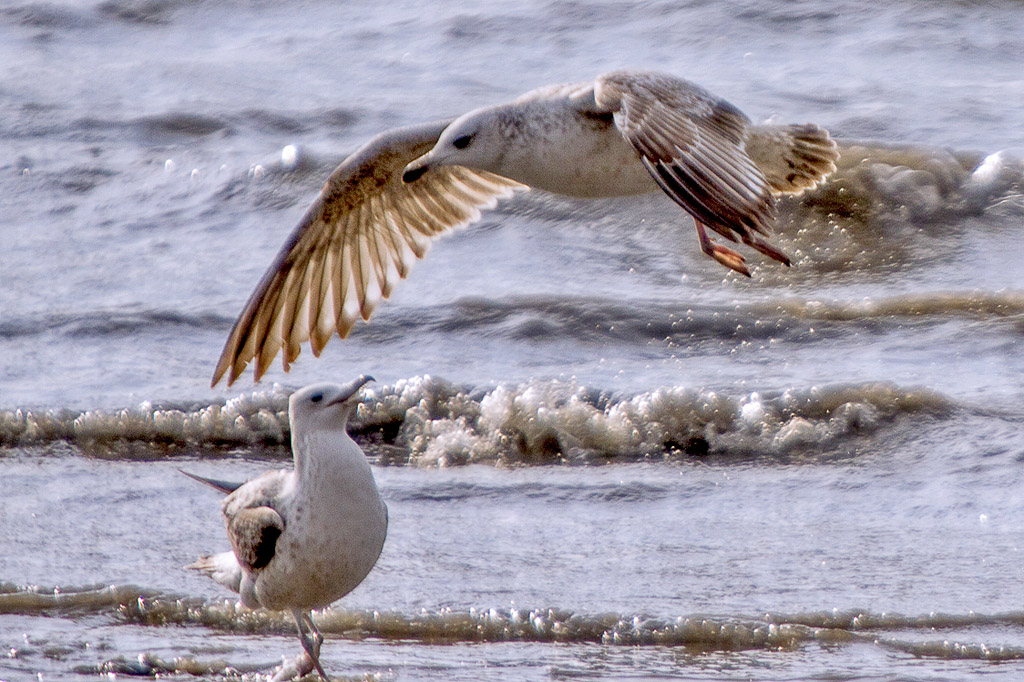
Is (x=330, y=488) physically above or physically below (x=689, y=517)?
above

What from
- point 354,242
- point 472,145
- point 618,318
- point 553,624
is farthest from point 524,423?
point 553,624

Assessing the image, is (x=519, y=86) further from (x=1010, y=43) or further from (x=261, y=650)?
(x=261, y=650)

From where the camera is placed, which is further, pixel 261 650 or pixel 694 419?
pixel 694 419

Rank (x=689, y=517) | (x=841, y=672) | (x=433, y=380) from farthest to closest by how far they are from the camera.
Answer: (x=433, y=380)
(x=689, y=517)
(x=841, y=672)

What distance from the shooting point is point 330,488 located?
153 inches

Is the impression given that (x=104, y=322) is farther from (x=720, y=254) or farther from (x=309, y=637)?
(x=309, y=637)

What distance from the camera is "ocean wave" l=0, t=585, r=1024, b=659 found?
4035 mm

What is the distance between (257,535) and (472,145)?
1.78 metres

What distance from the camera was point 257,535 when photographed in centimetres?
399

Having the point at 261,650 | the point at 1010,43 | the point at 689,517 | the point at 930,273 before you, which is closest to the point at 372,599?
the point at 261,650

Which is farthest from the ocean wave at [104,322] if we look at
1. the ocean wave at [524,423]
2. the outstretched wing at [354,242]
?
the outstretched wing at [354,242]

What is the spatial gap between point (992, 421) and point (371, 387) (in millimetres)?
2461

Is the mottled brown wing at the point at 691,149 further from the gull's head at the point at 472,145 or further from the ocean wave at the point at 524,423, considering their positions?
the ocean wave at the point at 524,423

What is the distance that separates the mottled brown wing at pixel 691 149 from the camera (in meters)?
4.20
